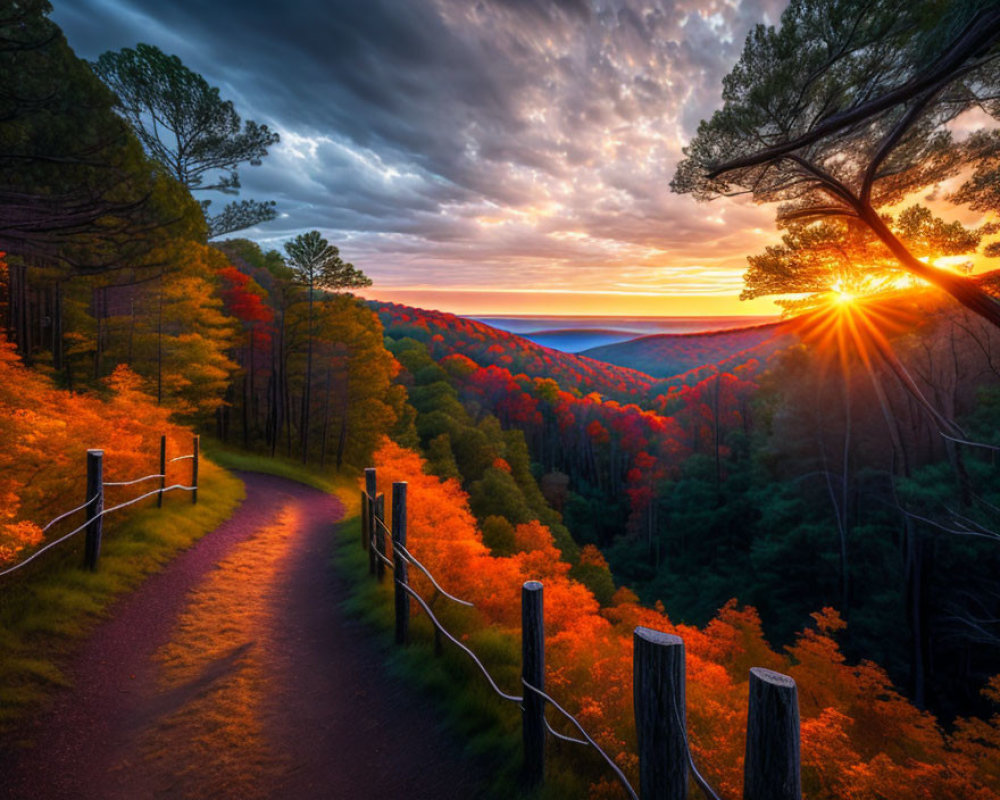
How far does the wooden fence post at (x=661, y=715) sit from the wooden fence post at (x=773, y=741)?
41cm

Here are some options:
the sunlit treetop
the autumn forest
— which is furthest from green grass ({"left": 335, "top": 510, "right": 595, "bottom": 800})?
the sunlit treetop

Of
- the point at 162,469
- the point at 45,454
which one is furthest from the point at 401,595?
the point at 162,469

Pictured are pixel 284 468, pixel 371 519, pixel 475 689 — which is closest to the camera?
pixel 475 689

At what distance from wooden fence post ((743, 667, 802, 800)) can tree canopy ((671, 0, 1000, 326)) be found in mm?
6494

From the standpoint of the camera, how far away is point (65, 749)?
12.3 ft

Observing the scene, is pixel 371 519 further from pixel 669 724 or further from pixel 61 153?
pixel 61 153

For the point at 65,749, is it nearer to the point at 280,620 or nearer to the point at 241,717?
the point at 241,717

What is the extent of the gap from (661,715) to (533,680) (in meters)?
1.32

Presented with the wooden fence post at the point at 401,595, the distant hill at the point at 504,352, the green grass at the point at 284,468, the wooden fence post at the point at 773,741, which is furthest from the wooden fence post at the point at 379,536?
the distant hill at the point at 504,352

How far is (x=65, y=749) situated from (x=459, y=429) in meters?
35.2

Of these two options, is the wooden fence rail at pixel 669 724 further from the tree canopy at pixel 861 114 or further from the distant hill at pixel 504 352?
the distant hill at pixel 504 352

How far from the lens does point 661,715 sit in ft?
8.73

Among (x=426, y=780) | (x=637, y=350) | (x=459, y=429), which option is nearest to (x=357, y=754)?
(x=426, y=780)

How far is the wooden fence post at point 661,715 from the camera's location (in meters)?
2.62
